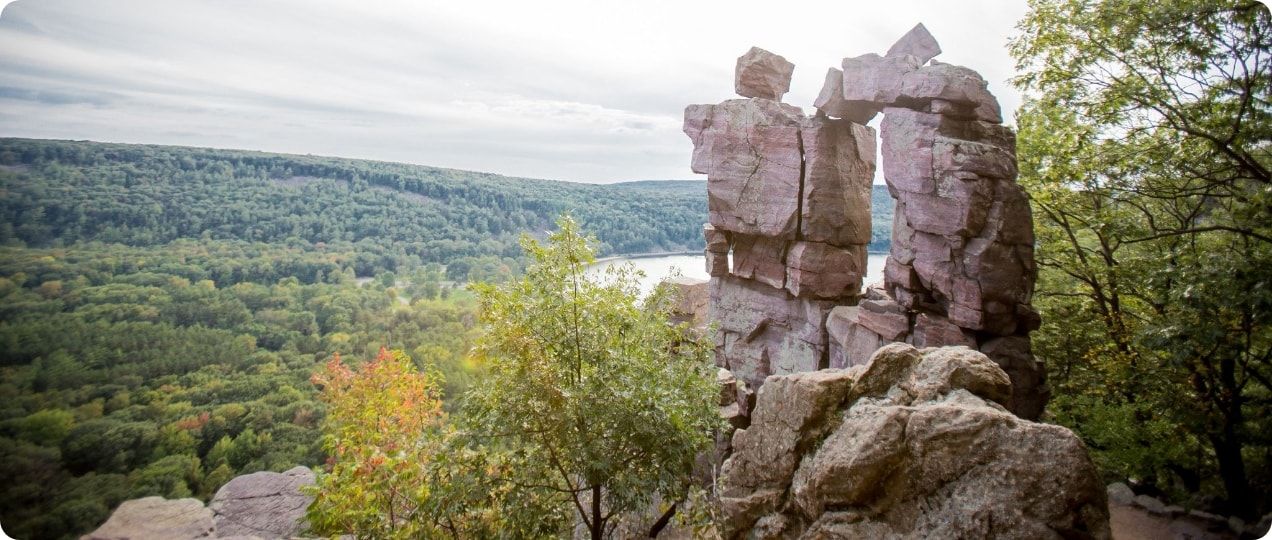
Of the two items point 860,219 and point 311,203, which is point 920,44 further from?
point 311,203

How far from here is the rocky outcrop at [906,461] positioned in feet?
18.0

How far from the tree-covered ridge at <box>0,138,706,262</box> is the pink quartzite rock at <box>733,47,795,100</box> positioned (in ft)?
88.4

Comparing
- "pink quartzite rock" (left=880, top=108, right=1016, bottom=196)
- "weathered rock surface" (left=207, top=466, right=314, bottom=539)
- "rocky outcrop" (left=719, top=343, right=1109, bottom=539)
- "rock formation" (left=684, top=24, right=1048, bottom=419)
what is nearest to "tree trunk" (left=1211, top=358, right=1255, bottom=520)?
"rock formation" (left=684, top=24, right=1048, bottom=419)

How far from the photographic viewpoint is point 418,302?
52438 mm

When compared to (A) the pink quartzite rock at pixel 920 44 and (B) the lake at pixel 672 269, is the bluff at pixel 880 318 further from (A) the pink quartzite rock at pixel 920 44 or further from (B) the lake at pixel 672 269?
(B) the lake at pixel 672 269

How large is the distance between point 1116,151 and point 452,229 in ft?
214

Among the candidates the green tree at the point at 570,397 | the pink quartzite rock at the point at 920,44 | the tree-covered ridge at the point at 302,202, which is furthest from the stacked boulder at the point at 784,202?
the tree-covered ridge at the point at 302,202

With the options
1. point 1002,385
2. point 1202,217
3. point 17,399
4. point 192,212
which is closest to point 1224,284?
point 1002,385

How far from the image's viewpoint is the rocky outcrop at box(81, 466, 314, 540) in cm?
1593

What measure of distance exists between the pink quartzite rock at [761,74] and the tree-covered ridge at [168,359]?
13.0 meters

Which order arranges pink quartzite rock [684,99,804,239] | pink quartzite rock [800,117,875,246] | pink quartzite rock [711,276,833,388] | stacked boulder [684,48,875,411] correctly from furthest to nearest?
pink quartzite rock [711,276,833,388] < pink quartzite rock [684,99,804,239] < stacked boulder [684,48,875,411] < pink quartzite rock [800,117,875,246]

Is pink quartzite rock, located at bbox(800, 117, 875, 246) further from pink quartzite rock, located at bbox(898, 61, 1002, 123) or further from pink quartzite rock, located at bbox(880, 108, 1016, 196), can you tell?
pink quartzite rock, located at bbox(898, 61, 1002, 123)

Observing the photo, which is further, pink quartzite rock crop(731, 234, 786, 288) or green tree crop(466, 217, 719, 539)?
pink quartzite rock crop(731, 234, 786, 288)

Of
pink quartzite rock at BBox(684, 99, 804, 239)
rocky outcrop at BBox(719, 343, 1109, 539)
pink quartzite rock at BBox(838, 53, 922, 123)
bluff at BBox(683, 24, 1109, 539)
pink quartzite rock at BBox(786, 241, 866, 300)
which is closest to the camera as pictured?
rocky outcrop at BBox(719, 343, 1109, 539)
